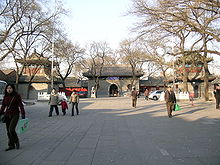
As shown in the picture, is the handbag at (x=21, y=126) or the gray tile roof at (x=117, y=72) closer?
the handbag at (x=21, y=126)

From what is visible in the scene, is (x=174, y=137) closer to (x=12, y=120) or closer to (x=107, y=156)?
(x=107, y=156)

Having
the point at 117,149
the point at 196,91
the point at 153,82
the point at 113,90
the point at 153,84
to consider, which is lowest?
the point at 117,149

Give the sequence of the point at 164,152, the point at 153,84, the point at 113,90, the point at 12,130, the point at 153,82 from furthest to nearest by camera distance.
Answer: the point at 153,82 < the point at 153,84 < the point at 113,90 < the point at 12,130 < the point at 164,152

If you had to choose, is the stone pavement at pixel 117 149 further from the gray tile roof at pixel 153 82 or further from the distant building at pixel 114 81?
Result: the gray tile roof at pixel 153 82

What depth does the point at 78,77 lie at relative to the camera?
161 feet

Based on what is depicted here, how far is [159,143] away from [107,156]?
1634mm

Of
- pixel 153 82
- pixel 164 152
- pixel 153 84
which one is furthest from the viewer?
pixel 153 82

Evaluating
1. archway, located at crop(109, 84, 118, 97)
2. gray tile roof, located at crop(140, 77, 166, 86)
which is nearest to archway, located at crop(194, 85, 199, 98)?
gray tile roof, located at crop(140, 77, 166, 86)

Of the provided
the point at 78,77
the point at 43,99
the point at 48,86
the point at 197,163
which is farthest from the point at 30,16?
the point at 78,77

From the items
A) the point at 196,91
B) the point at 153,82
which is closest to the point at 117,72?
the point at 153,82

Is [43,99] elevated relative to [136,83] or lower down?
lower down

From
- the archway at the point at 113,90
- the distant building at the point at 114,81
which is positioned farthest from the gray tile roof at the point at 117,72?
the archway at the point at 113,90

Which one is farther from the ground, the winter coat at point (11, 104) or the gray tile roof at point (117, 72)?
the gray tile roof at point (117, 72)

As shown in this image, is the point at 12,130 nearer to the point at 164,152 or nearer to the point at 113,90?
the point at 164,152
